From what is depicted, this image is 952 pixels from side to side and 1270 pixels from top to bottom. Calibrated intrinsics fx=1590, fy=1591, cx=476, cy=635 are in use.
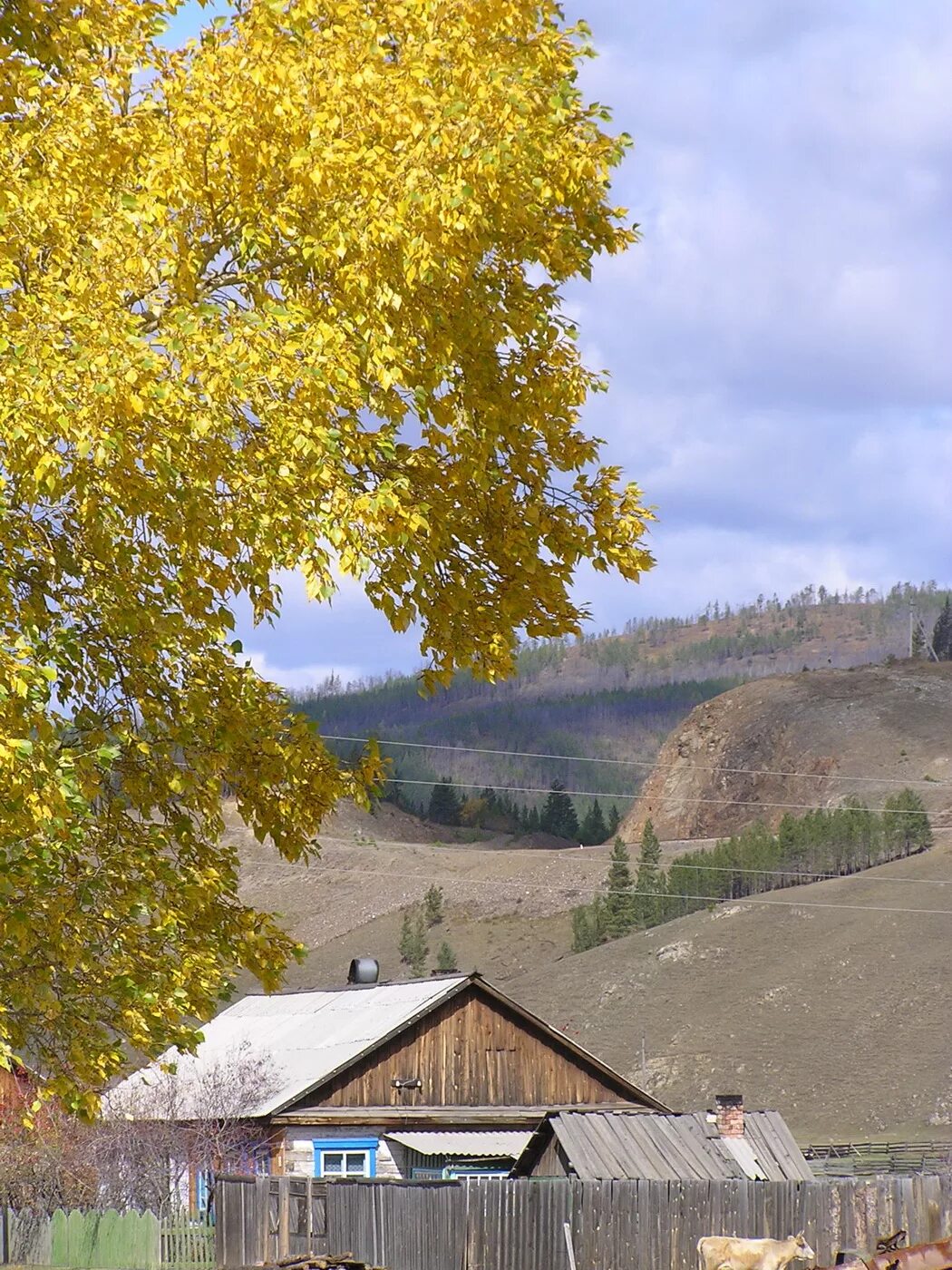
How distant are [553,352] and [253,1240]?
21.2 metres

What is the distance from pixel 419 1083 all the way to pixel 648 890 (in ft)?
324

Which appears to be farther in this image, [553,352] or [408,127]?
[553,352]

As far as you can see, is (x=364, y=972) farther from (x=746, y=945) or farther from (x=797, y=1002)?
(x=746, y=945)

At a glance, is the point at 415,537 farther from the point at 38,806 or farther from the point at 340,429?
the point at 38,806

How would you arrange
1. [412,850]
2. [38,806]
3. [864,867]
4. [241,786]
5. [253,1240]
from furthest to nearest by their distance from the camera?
[412,850]
[864,867]
[253,1240]
[241,786]
[38,806]

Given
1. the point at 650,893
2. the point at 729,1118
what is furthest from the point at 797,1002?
the point at 729,1118

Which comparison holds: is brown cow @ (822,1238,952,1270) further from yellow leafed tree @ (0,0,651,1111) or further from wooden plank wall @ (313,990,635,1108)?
wooden plank wall @ (313,990,635,1108)

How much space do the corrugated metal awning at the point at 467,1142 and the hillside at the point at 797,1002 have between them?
38.9m

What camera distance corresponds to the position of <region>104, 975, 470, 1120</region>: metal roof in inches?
1436

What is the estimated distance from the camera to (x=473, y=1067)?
38875 millimetres

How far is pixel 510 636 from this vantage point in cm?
955

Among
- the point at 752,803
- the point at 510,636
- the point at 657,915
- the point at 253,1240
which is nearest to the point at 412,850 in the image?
the point at 752,803

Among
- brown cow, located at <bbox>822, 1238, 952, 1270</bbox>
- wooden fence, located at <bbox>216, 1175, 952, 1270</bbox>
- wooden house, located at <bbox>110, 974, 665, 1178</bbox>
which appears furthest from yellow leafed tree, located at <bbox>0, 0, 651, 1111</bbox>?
wooden house, located at <bbox>110, 974, 665, 1178</bbox>

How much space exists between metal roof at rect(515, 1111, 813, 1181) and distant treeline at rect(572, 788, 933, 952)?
343 ft
